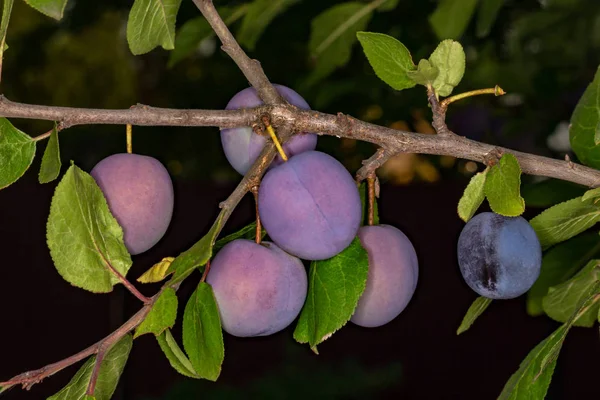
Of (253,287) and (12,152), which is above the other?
(12,152)

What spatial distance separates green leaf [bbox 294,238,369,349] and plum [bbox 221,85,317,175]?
0.23 feet

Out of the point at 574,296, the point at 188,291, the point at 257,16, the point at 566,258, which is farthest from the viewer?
the point at 188,291

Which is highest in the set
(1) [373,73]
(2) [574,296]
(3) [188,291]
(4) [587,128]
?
(4) [587,128]

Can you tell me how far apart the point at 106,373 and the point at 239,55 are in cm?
21

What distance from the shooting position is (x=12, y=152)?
459 mm

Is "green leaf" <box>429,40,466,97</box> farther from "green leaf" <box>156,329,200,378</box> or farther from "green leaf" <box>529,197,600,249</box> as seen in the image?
"green leaf" <box>156,329,200,378</box>

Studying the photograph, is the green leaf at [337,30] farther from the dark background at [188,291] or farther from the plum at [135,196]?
the dark background at [188,291]

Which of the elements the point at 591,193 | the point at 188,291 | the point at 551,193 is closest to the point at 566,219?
the point at 591,193

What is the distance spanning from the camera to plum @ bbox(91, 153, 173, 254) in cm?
47

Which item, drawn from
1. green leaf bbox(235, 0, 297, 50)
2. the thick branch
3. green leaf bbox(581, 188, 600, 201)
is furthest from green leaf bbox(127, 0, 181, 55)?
green leaf bbox(235, 0, 297, 50)

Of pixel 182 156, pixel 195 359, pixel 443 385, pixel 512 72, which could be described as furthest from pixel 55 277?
pixel 195 359

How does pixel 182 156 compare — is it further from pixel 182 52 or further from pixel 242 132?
pixel 242 132

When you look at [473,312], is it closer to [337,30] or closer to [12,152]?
[12,152]

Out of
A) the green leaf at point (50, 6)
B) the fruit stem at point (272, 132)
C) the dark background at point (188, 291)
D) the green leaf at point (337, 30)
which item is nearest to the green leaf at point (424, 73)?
the fruit stem at point (272, 132)
